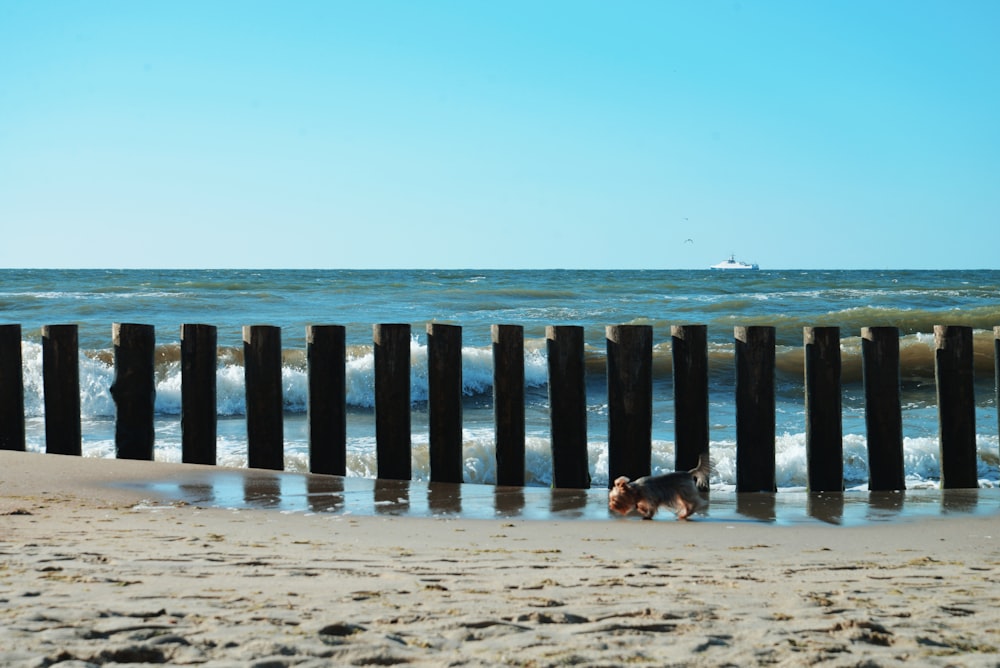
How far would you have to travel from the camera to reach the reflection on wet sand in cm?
607

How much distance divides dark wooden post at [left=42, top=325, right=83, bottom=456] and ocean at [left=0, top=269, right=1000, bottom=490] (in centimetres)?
145

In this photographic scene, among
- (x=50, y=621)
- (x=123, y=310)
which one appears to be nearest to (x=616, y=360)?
(x=50, y=621)

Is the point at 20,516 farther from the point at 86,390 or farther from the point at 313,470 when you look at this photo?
the point at 86,390

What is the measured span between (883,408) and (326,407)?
3.78 m

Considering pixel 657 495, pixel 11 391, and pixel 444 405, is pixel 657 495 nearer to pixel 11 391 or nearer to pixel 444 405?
pixel 444 405

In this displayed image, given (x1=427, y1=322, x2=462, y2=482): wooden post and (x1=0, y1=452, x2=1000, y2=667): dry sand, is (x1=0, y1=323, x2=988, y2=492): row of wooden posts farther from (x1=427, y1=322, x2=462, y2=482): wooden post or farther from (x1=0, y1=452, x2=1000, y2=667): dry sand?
(x1=0, y1=452, x2=1000, y2=667): dry sand

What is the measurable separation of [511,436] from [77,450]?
3.16m

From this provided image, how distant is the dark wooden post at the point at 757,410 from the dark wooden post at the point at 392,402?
7.42 feet

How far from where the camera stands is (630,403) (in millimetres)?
7023

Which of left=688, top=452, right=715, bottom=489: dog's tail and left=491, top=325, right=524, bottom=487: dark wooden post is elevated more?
left=491, top=325, right=524, bottom=487: dark wooden post

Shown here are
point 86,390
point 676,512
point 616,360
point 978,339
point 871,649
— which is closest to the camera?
point 871,649

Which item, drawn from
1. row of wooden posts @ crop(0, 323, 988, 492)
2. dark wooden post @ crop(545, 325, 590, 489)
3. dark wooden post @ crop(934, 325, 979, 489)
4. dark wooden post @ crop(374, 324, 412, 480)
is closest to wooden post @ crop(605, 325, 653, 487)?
row of wooden posts @ crop(0, 323, 988, 492)

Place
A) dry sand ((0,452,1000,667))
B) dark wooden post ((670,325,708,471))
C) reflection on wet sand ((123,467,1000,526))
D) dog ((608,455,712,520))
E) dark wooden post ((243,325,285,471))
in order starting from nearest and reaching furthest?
dry sand ((0,452,1000,667)) → dog ((608,455,712,520)) → reflection on wet sand ((123,467,1000,526)) → dark wooden post ((670,325,708,471)) → dark wooden post ((243,325,285,471))

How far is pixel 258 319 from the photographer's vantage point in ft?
81.4
